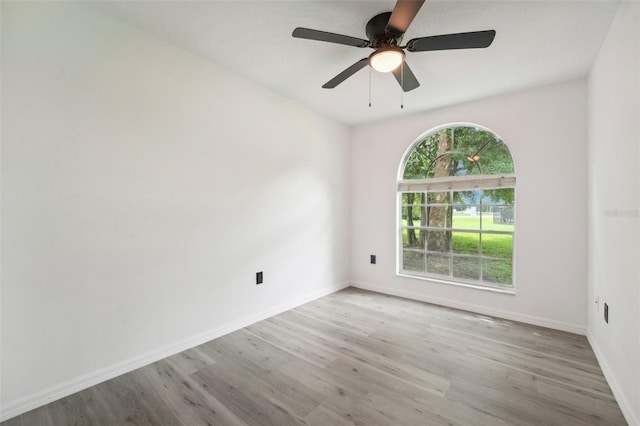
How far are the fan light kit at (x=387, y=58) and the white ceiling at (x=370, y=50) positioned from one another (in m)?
0.27

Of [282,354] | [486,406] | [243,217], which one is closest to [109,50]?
[243,217]

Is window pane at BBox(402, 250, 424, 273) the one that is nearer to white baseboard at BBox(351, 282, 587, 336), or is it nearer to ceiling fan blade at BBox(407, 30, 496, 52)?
white baseboard at BBox(351, 282, 587, 336)

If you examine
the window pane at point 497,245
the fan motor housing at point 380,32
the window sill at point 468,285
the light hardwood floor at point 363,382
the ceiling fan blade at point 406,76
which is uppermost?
the fan motor housing at point 380,32

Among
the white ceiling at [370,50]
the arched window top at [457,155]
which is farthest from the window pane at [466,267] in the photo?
the white ceiling at [370,50]

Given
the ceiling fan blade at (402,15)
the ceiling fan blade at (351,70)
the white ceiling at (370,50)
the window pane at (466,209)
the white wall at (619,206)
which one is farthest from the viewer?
the window pane at (466,209)

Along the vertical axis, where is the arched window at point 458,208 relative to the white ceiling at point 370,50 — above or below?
below

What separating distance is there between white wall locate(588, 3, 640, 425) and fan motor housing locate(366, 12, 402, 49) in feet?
4.19

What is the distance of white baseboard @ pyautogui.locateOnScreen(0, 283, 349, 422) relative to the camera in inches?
65.4

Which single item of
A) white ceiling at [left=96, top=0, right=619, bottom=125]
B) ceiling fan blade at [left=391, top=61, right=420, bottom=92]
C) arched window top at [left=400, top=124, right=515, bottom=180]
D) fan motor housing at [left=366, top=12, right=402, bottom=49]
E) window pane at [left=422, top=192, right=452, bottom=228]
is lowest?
window pane at [left=422, top=192, right=452, bottom=228]

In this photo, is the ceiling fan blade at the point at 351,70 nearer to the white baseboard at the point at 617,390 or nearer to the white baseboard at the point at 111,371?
the white baseboard at the point at 111,371

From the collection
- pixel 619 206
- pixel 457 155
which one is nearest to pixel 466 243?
pixel 457 155

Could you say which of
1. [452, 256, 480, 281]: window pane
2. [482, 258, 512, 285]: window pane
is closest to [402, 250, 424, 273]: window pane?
[452, 256, 480, 281]: window pane

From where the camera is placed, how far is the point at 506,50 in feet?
7.49

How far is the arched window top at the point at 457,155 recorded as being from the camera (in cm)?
331
